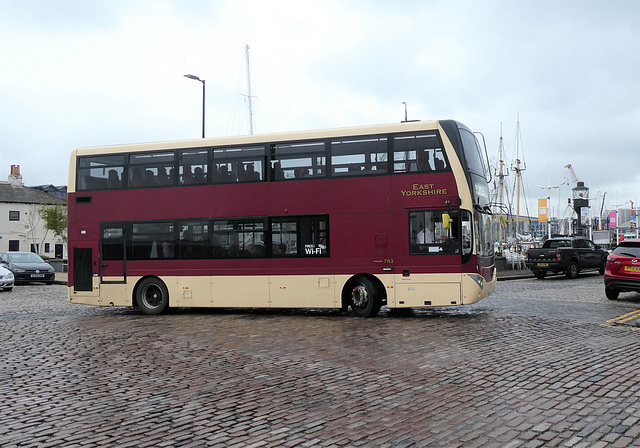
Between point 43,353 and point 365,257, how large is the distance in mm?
6732

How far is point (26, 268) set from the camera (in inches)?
1082

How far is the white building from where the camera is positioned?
223ft

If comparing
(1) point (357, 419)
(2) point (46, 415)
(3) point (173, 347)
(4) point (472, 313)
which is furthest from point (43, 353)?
(4) point (472, 313)

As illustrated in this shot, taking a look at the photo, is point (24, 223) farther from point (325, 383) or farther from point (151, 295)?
point (325, 383)

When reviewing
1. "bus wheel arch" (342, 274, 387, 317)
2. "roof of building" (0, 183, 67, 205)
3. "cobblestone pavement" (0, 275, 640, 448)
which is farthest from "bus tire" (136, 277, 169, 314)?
"roof of building" (0, 183, 67, 205)

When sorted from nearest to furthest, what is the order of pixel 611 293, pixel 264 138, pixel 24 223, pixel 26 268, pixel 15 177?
pixel 264 138
pixel 611 293
pixel 26 268
pixel 24 223
pixel 15 177

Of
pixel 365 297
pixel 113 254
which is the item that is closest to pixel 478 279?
pixel 365 297

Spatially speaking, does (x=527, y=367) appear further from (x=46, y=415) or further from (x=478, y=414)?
(x=46, y=415)

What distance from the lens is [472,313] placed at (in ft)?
45.8

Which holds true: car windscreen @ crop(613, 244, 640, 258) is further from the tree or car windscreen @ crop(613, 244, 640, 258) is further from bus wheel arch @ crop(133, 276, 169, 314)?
the tree

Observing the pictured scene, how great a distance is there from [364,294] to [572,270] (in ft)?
56.0

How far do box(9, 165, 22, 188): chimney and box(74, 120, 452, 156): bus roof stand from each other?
2612 inches

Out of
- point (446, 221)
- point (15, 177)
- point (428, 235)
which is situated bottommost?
point (428, 235)

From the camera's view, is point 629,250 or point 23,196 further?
point 23,196
